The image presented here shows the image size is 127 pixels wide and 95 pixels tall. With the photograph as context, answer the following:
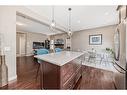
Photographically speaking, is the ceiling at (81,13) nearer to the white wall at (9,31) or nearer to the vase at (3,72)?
the white wall at (9,31)

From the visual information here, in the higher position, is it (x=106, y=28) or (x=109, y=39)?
(x=106, y=28)

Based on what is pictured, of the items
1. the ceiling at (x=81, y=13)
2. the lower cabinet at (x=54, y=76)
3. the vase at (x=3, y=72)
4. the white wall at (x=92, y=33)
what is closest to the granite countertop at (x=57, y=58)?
the lower cabinet at (x=54, y=76)

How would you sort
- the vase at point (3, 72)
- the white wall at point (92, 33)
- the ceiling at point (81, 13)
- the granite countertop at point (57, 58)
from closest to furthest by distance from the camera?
the granite countertop at point (57, 58)
the vase at point (3, 72)
the ceiling at point (81, 13)
the white wall at point (92, 33)

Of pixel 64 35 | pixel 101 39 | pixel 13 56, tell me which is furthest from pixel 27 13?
pixel 64 35

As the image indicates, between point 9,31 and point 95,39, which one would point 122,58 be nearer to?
point 9,31

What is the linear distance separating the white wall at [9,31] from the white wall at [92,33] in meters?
5.27

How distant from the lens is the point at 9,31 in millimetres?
2514

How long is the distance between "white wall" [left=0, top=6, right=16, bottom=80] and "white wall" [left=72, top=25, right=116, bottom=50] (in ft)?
17.3

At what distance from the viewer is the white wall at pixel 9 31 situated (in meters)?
2.36

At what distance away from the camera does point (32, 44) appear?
29.9 ft
